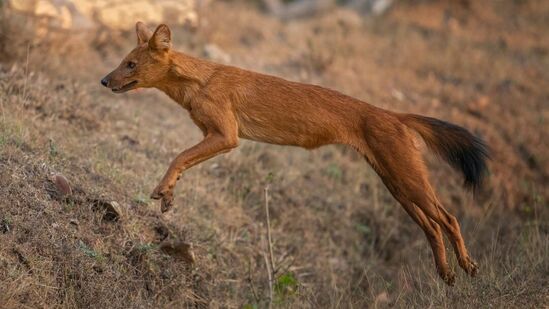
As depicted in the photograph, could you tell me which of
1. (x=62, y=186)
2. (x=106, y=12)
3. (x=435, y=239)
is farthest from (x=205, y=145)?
(x=106, y=12)

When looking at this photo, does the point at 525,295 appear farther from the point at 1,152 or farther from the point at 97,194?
the point at 1,152

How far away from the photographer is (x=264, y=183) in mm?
9492

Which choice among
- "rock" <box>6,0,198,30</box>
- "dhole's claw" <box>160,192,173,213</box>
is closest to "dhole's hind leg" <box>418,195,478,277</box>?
"dhole's claw" <box>160,192,173,213</box>

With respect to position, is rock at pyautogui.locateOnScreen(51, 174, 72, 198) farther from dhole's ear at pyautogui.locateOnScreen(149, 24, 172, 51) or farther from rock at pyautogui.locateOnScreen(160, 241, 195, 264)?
dhole's ear at pyautogui.locateOnScreen(149, 24, 172, 51)

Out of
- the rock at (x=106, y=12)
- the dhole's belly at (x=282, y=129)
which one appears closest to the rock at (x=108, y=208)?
the dhole's belly at (x=282, y=129)

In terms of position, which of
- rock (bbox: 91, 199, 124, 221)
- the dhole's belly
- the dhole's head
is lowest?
rock (bbox: 91, 199, 124, 221)

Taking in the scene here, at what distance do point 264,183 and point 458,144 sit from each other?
3.07 metres

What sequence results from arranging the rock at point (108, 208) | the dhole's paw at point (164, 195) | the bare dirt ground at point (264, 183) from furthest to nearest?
the rock at point (108, 208) < the bare dirt ground at point (264, 183) < the dhole's paw at point (164, 195)

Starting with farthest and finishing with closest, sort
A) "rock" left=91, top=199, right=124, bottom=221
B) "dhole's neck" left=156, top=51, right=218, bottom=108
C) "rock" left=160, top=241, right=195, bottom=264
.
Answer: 1. "rock" left=160, top=241, right=195, bottom=264
2. "rock" left=91, top=199, right=124, bottom=221
3. "dhole's neck" left=156, top=51, right=218, bottom=108

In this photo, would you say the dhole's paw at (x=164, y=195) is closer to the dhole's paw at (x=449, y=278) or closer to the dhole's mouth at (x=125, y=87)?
the dhole's mouth at (x=125, y=87)

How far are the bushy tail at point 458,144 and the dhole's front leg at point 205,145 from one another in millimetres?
1526

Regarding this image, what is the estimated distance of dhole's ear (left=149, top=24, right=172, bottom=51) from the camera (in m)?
6.67

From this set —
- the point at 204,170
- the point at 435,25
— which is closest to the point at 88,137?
the point at 204,170

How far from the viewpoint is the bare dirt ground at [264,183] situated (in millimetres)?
6434
